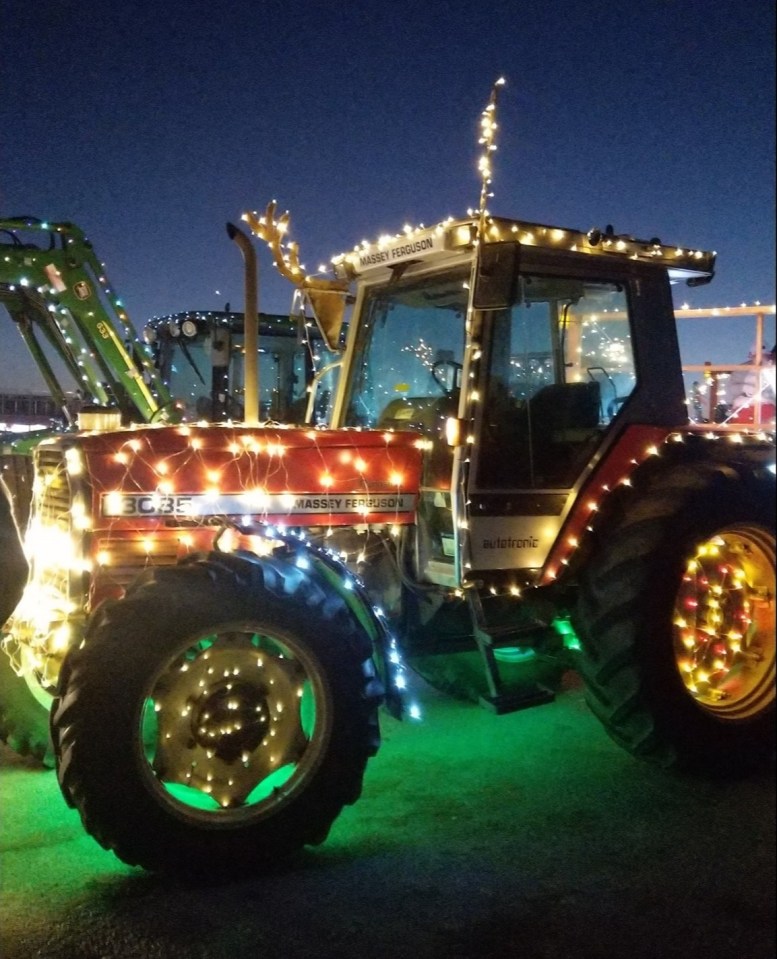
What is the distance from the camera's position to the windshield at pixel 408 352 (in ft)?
14.4

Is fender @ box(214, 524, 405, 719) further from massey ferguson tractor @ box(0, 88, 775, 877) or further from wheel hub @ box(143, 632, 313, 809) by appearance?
wheel hub @ box(143, 632, 313, 809)

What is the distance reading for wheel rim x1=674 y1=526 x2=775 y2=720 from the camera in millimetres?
4254

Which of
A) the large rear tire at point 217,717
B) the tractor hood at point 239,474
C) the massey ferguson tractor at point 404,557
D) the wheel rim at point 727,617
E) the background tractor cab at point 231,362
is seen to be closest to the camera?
the large rear tire at point 217,717

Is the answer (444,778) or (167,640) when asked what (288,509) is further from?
(444,778)

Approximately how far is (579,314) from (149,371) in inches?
239

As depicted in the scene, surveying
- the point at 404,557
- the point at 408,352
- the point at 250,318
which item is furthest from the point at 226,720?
the point at 408,352

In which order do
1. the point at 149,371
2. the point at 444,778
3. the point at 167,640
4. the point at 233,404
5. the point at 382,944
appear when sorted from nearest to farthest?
the point at 382,944, the point at 167,640, the point at 444,778, the point at 149,371, the point at 233,404

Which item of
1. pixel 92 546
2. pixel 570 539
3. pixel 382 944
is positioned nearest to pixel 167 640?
pixel 92 546

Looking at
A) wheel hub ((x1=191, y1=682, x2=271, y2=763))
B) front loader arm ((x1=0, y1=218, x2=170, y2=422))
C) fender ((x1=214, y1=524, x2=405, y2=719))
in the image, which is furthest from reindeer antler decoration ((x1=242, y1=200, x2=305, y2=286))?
front loader arm ((x1=0, y1=218, x2=170, y2=422))

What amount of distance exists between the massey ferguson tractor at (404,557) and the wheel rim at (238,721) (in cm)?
1

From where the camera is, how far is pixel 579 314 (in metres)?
4.40

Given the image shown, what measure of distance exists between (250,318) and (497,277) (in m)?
1.18

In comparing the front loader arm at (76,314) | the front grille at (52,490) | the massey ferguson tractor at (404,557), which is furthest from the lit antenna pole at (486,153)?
the front loader arm at (76,314)

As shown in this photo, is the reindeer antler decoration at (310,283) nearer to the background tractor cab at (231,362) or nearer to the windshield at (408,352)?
the windshield at (408,352)
